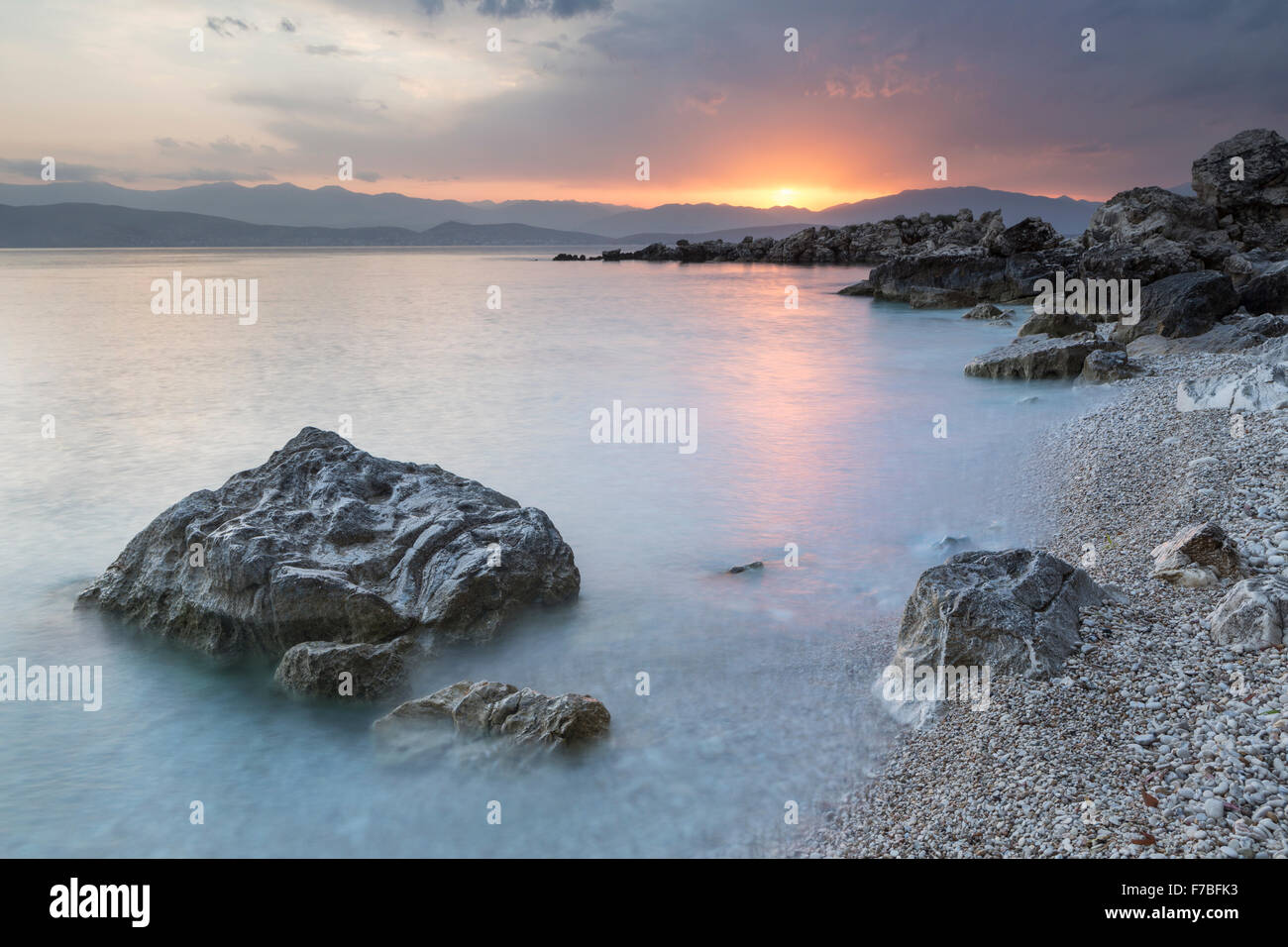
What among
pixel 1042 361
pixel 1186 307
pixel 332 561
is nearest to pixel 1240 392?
pixel 1042 361

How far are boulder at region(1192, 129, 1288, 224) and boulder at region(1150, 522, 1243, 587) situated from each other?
30881 mm

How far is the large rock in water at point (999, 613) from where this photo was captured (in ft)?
18.1

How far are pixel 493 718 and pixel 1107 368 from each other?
13751 mm

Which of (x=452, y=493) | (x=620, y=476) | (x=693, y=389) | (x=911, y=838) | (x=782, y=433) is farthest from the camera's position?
(x=693, y=389)

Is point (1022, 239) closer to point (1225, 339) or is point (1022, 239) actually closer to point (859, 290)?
point (859, 290)

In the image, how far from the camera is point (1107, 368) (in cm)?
1512

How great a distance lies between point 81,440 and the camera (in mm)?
13445

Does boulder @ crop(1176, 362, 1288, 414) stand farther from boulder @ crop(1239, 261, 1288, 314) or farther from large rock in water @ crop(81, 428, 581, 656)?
boulder @ crop(1239, 261, 1288, 314)

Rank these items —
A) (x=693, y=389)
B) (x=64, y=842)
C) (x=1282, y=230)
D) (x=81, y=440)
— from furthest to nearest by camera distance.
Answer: (x=1282, y=230) → (x=693, y=389) → (x=81, y=440) → (x=64, y=842)

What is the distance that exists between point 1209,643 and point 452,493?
245 inches

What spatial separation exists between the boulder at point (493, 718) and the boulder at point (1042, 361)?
1382 cm

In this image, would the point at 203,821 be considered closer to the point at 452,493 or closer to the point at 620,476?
the point at 452,493

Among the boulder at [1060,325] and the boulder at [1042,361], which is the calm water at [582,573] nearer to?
the boulder at [1042,361]

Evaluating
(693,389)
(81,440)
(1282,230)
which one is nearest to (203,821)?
(81,440)
